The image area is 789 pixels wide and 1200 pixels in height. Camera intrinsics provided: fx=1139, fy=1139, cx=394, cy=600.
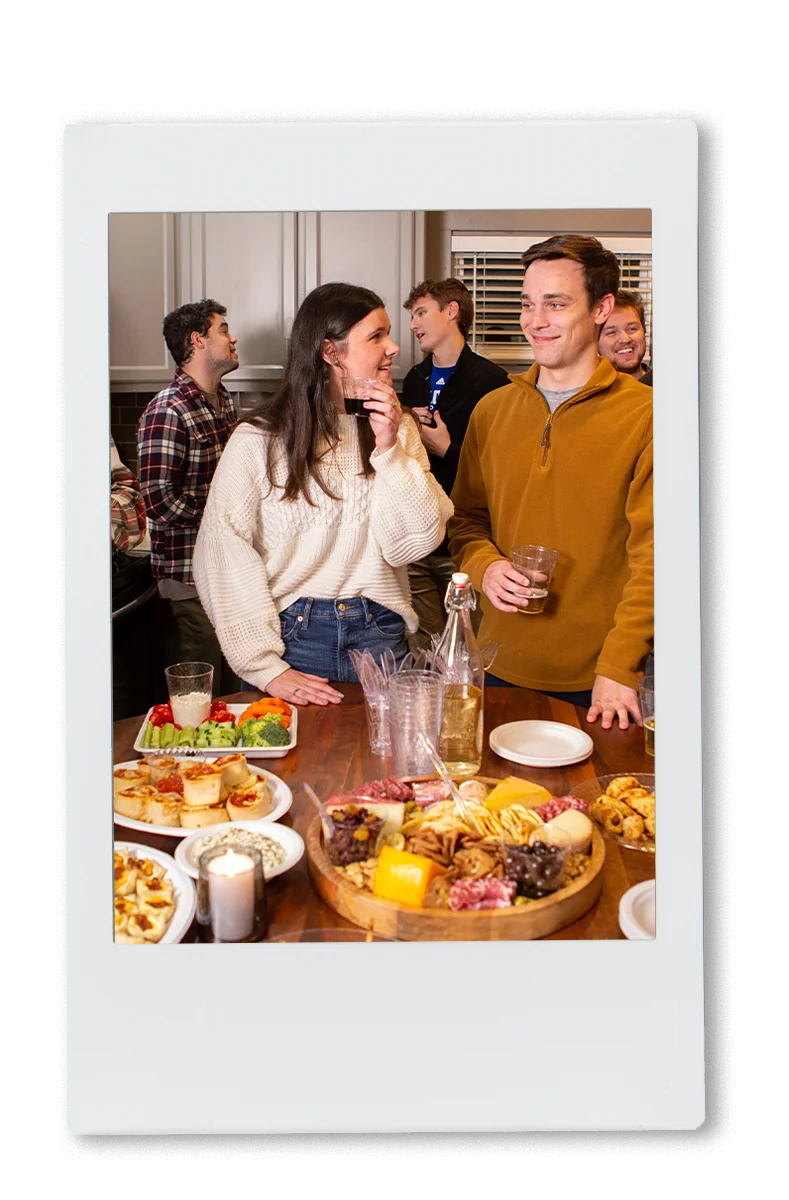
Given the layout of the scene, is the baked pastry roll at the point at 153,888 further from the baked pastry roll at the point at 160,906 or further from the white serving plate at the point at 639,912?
the white serving plate at the point at 639,912

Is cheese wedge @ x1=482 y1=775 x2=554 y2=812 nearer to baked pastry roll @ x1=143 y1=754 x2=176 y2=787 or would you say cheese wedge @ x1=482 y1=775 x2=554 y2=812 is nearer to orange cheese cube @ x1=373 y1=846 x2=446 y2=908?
orange cheese cube @ x1=373 y1=846 x2=446 y2=908

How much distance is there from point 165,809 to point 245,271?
0.86 metres

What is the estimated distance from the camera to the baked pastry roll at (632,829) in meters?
1.82

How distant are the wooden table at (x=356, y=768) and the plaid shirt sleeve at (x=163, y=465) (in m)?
0.33

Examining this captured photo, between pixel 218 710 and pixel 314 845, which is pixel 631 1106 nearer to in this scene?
pixel 314 845

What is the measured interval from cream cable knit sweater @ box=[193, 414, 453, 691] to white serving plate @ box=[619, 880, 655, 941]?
553mm

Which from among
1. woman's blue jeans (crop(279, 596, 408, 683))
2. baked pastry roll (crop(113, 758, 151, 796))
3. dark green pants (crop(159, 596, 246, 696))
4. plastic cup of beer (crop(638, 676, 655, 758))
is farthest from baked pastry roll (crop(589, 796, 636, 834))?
baked pastry roll (crop(113, 758, 151, 796))

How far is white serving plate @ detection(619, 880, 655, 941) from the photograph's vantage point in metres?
1.76

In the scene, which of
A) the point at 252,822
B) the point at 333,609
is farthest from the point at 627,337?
the point at 252,822

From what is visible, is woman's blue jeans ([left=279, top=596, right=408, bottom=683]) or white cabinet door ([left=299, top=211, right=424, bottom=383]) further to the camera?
woman's blue jeans ([left=279, top=596, right=408, bottom=683])

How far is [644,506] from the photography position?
1850 mm

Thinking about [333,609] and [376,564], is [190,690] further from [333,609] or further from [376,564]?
[376,564]

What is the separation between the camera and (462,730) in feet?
6.25

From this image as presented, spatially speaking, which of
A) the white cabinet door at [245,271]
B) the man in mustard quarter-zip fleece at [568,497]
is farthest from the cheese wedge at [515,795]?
the white cabinet door at [245,271]
